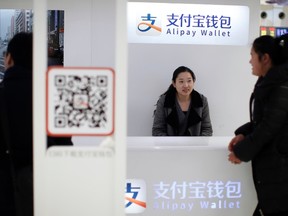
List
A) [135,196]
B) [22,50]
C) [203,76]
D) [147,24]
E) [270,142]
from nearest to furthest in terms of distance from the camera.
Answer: [22,50] → [270,142] → [135,196] → [147,24] → [203,76]

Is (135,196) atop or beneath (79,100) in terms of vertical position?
beneath

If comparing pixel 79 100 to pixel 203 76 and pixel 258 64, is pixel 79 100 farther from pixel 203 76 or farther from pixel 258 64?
pixel 203 76

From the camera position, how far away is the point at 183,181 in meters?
2.71

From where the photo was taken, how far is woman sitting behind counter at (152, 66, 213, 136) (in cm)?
414

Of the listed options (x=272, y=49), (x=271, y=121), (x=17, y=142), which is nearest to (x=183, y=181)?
(x=271, y=121)

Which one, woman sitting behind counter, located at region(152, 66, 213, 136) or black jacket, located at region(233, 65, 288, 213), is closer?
A: black jacket, located at region(233, 65, 288, 213)

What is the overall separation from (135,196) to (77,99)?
1.07 m

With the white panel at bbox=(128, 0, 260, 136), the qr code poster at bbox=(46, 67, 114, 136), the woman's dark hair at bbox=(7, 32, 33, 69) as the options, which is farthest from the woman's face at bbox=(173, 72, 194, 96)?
the qr code poster at bbox=(46, 67, 114, 136)

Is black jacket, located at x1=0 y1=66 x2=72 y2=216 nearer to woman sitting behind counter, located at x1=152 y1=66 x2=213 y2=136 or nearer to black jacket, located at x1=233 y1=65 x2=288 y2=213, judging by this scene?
black jacket, located at x1=233 y1=65 x2=288 y2=213

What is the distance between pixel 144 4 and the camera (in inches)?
180

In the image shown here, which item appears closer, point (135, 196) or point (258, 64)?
point (258, 64)

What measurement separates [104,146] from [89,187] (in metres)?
0.19

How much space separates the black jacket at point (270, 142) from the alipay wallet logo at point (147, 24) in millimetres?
2324

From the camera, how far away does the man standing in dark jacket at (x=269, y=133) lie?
2.26 meters
